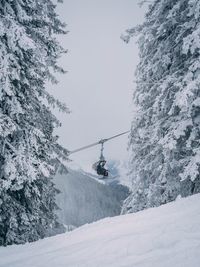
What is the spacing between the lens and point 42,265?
5.46 metres

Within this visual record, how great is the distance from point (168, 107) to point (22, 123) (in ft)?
18.1

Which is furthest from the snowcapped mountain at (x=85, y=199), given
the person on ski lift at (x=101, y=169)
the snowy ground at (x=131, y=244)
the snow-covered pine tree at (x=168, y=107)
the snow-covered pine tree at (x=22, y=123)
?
the snowy ground at (x=131, y=244)

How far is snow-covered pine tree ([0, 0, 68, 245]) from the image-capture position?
31.6 ft

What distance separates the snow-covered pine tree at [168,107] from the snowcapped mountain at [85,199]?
117m

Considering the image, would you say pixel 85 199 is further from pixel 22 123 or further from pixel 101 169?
pixel 22 123

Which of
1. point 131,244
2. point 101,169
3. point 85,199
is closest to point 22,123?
point 101,169

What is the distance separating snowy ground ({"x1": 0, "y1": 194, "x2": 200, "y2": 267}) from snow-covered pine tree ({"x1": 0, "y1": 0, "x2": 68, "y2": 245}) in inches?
120

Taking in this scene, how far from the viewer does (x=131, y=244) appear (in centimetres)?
520

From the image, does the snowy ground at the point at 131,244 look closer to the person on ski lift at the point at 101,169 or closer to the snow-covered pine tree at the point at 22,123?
the snow-covered pine tree at the point at 22,123

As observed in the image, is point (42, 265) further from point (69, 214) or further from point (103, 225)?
point (69, 214)

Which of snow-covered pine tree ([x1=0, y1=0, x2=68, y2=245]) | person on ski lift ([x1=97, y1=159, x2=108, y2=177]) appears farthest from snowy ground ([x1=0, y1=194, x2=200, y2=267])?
person on ski lift ([x1=97, y1=159, x2=108, y2=177])

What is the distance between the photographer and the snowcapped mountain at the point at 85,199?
13488cm

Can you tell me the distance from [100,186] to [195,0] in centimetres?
15068

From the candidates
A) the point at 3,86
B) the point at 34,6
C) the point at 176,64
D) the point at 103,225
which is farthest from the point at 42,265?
the point at 176,64
